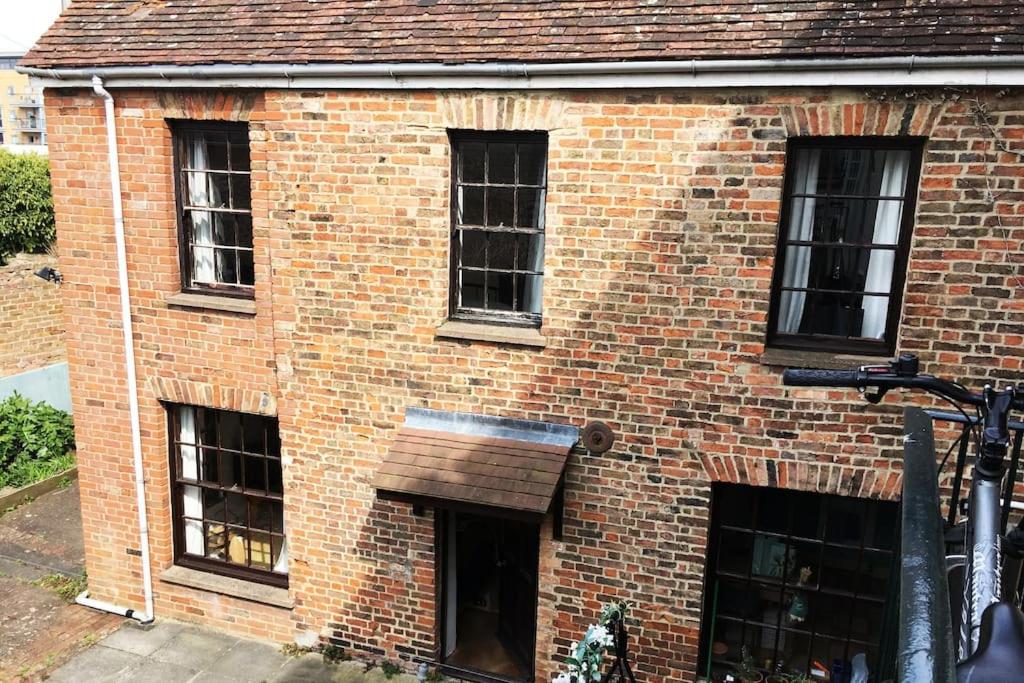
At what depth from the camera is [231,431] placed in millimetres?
8117

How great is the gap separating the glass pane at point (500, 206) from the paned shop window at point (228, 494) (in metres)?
3.27

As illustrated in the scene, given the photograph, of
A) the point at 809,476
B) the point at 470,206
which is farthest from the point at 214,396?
the point at 809,476

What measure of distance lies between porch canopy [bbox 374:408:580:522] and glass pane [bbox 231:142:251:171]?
289cm

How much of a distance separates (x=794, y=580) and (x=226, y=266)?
20.3 feet

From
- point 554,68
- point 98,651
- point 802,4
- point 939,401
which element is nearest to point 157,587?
point 98,651

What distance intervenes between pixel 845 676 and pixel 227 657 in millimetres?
5983

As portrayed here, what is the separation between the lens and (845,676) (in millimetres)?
6402

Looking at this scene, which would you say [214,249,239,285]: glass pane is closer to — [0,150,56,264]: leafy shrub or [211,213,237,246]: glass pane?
[211,213,237,246]: glass pane

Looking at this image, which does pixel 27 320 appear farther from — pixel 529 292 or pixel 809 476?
pixel 809 476

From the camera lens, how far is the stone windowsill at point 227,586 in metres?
8.00

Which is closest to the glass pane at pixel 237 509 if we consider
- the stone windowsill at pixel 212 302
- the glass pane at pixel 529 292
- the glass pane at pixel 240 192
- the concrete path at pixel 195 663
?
the concrete path at pixel 195 663

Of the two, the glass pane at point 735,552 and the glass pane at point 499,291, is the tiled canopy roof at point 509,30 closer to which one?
the glass pane at point 499,291

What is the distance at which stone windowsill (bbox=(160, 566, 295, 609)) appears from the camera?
800 centimetres

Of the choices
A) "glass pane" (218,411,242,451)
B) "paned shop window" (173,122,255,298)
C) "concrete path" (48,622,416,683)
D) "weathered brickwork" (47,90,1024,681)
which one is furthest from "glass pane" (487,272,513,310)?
"concrete path" (48,622,416,683)
